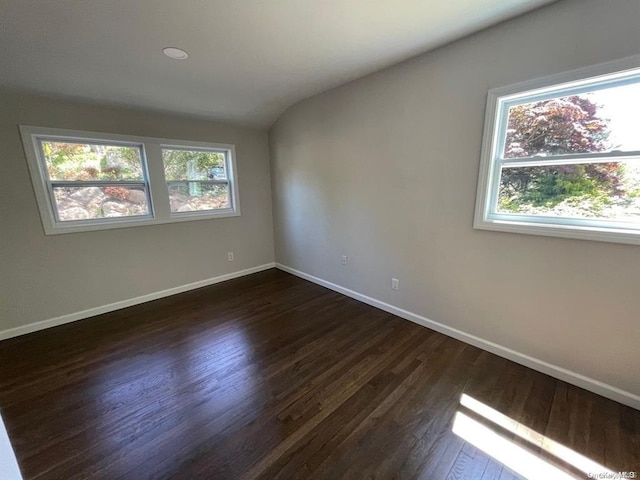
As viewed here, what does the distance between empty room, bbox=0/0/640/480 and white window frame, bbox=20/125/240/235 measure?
3cm

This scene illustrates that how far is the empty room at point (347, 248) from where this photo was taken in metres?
1.50

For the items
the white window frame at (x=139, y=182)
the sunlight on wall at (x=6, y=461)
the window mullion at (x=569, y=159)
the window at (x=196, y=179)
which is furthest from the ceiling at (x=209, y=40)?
the sunlight on wall at (x=6, y=461)

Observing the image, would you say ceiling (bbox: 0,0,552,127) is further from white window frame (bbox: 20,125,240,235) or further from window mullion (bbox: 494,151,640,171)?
window mullion (bbox: 494,151,640,171)

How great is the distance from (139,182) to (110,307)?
1520 mm

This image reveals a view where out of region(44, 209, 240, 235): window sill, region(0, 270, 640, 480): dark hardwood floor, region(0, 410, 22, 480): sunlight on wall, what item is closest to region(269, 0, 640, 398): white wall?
region(0, 270, 640, 480): dark hardwood floor

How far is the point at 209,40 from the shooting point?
195cm

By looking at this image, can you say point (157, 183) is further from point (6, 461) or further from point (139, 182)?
point (6, 461)

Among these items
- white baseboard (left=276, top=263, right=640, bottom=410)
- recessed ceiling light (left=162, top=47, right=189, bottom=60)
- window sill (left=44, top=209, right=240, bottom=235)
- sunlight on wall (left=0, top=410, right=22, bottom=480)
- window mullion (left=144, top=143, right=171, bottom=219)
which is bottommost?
A: white baseboard (left=276, top=263, right=640, bottom=410)

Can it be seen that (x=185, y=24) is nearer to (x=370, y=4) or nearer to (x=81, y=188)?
(x=370, y=4)

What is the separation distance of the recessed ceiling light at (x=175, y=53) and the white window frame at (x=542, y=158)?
7.82ft

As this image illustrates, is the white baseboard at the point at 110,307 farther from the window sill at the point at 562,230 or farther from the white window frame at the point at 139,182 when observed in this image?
the window sill at the point at 562,230

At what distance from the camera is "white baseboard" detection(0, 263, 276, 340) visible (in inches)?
103

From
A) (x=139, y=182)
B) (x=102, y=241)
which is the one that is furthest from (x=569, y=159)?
(x=102, y=241)

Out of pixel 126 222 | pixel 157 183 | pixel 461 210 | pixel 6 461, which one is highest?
pixel 157 183
